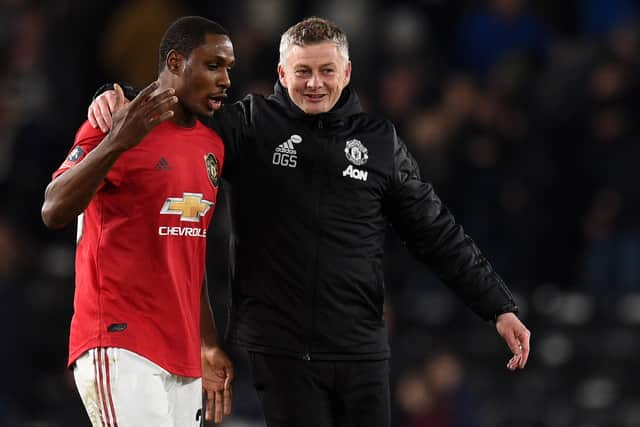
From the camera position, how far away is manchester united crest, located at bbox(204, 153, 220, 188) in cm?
438

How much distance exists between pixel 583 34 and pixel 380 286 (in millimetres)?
6253

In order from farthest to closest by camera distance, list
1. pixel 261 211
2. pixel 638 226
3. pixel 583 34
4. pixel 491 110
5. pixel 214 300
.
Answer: pixel 583 34, pixel 491 110, pixel 638 226, pixel 214 300, pixel 261 211

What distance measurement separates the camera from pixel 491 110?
923cm

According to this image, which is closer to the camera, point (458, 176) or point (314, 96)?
point (314, 96)

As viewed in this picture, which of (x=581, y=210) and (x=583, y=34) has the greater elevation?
(x=583, y=34)

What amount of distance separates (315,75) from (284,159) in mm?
330

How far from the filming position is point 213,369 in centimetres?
475

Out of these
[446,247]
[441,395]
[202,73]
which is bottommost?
[441,395]

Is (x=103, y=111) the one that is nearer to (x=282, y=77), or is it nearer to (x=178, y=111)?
(x=178, y=111)

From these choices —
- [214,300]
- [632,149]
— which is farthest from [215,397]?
[632,149]

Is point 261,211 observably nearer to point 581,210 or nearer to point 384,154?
point 384,154

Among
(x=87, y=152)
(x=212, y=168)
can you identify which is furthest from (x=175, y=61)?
(x=87, y=152)

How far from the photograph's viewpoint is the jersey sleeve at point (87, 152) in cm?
404

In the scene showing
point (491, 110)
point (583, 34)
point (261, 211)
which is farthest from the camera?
point (583, 34)
